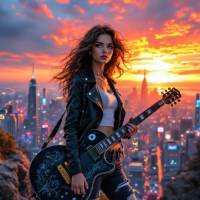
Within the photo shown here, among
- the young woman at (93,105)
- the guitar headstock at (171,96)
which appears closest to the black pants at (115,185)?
the young woman at (93,105)

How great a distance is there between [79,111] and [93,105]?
112mm

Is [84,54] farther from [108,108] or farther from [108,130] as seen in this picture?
[108,130]

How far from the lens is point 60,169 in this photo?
4.12 ft

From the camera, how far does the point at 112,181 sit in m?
1.43

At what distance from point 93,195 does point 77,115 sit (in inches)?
21.1

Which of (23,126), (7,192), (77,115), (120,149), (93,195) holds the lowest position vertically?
(23,126)

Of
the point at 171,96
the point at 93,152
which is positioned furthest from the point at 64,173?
the point at 171,96

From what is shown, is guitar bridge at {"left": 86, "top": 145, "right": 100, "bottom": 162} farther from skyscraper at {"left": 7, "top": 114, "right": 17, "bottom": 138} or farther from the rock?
skyscraper at {"left": 7, "top": 114, "right": 17, "bottom": 138}

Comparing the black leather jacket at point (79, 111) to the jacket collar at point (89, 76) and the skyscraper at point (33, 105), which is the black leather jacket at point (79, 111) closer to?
the jacket collar at point (89, 76)

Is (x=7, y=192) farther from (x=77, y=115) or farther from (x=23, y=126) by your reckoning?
(x=23, y=126)

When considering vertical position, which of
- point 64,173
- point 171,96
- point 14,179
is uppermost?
point 171,96

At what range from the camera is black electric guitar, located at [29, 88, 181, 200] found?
1.21 m

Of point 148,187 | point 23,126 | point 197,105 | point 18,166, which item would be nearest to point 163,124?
point 197,105

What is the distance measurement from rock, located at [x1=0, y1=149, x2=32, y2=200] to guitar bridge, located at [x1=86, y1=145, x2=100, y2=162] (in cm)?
291
